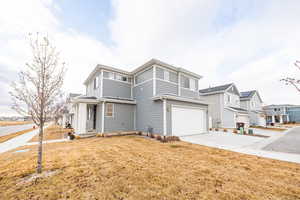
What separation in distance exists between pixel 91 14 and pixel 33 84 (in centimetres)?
919

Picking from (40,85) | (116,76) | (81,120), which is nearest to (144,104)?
(116,76)

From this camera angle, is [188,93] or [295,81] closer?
[295,81]

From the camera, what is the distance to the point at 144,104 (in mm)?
11594

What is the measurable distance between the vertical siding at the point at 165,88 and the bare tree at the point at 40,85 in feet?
26.0

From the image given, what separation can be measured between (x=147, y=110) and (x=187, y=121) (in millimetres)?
3970

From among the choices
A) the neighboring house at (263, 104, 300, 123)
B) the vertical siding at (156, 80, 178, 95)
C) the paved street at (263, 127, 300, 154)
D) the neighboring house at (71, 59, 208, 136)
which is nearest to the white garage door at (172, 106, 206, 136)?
the neighboring house at (71, 59, 208, 136)

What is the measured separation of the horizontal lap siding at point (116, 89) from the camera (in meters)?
11.8

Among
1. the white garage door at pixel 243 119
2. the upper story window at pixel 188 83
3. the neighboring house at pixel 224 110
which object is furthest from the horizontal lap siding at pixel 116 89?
the white garage door at pixel 243 119

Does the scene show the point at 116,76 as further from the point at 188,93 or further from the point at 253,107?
the point at 253,107

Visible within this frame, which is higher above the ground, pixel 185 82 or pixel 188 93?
pixel 185 82

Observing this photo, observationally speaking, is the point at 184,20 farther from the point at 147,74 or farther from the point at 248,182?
the point at 248,182

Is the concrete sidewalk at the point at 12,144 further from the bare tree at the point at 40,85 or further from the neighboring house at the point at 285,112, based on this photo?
the neighboring house at the point at 285,112

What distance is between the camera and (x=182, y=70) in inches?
502

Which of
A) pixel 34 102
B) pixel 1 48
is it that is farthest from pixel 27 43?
pixel 1 48
